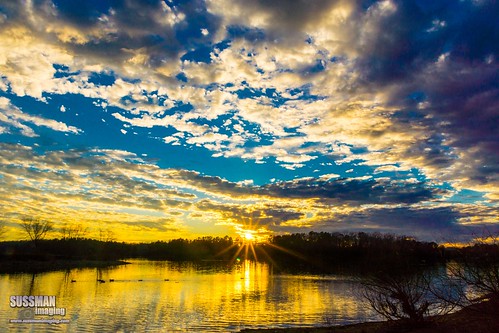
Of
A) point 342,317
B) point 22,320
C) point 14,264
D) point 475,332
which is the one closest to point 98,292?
point 22,320

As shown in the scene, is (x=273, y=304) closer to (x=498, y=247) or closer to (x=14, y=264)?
(x=498, y=247)

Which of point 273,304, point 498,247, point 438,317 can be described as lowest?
point 273,304

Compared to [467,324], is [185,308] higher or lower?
lower

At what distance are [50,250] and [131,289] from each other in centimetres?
12962

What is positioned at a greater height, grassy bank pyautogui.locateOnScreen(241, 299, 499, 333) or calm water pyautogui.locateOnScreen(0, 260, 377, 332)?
grassy bank pyautogui.locateOnScreen(241, 299, 499, 333)

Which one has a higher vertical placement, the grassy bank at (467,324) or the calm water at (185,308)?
the grassy bank at (467,324)

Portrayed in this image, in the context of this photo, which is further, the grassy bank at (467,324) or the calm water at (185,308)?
the calm water at (185,308)

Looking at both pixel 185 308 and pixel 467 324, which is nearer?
pixel 467 324

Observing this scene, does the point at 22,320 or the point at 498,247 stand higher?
the point at 498,247

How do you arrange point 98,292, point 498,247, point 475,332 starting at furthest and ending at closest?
point 98,292 < point 475,332 < point 498,247

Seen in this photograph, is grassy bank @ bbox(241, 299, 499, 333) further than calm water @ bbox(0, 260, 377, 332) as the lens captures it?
No

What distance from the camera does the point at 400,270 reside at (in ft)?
92.2

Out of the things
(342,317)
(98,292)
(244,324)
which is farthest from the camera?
(98,292)

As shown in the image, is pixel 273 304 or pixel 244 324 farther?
pixel 273 304
